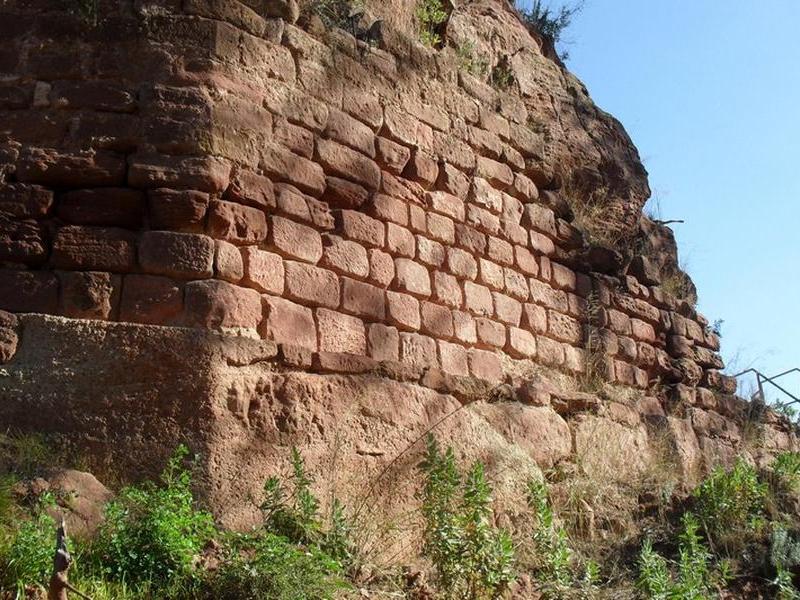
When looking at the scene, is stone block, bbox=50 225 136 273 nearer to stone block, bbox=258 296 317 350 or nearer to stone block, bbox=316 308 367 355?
stone block, bbox=258 296 317 350

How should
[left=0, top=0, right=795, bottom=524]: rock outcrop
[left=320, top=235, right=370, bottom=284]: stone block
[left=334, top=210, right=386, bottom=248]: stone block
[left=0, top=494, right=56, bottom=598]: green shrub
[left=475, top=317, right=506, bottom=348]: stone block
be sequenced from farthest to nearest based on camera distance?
[left=475, top=317, right=506, bottom=348]: stone block → [left=334, top=210, right=386, bottom=248]: stone block → [left=320, top=235, right=370, bottom=284]: stone block → [left=0, top=0, right=795, bottom=524]: rock outcrop → [left=0, top=494, right=56, bottom=598]: green shrub

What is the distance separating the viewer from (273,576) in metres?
3.83

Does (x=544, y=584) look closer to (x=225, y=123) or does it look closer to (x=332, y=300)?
(x=332, y=300)

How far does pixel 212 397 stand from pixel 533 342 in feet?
9.17

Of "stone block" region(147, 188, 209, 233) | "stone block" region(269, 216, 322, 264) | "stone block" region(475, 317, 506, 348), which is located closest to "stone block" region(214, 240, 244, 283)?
"stone block" region(147, 188, 209, 233)

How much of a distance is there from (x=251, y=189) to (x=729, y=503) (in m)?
3.51

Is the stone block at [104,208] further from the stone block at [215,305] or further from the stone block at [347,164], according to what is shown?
Result: the stone block at [347,164]

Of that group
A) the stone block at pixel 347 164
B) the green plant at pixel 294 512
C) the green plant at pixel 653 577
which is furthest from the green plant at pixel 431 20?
the green plant at pixel 653 577

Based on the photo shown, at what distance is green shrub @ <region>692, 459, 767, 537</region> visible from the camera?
5.98m

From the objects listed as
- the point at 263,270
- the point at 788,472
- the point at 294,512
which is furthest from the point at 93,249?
the point at 788,472

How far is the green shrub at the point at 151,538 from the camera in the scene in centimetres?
377

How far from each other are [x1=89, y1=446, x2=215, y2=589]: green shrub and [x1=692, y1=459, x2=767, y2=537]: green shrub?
3.32 m

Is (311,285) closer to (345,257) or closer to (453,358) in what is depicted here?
(345,257)

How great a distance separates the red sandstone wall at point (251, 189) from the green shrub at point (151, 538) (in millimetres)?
902
